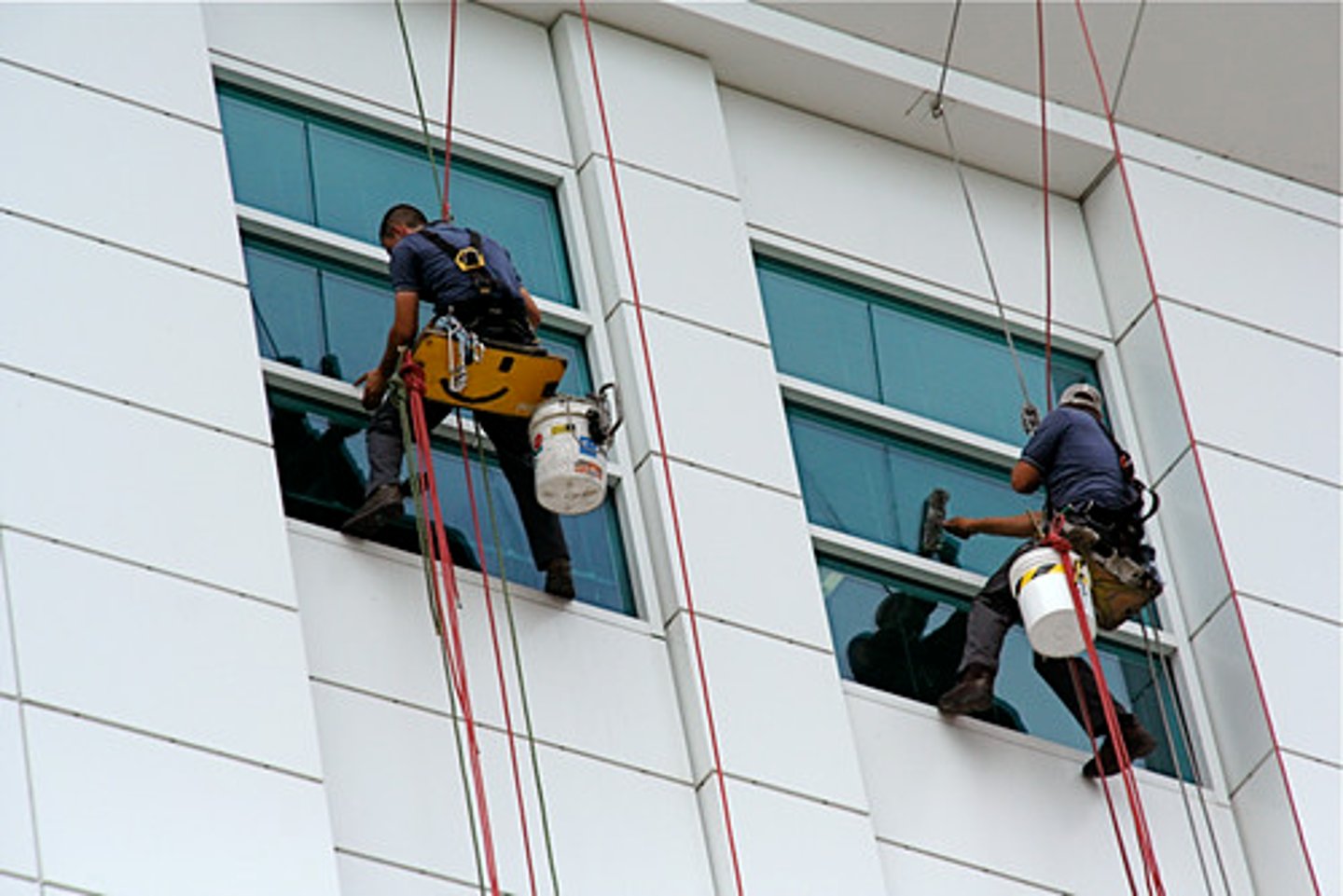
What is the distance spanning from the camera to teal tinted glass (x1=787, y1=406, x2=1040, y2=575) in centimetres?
1273

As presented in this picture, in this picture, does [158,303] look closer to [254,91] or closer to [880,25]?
[254,91]

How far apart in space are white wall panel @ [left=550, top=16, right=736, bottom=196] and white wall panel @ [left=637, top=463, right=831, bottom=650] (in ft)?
5.38

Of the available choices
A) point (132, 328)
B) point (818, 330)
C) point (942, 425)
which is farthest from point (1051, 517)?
point (132, 328)

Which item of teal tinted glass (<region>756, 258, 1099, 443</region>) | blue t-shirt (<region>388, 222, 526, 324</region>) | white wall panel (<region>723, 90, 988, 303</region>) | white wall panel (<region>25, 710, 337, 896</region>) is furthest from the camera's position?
white wall panel (<region>723, 90, 988, 303</region>)

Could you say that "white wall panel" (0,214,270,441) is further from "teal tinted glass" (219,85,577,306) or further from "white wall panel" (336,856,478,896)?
"white wall panel" (336,856,478,896)

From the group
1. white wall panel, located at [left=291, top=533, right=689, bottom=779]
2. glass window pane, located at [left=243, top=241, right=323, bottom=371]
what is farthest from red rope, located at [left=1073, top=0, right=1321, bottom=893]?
glass window pane, located at [left=243, top=241, right=323, bottom=371]

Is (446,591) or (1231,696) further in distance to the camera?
(1231,696)

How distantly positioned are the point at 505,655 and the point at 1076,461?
2487mm

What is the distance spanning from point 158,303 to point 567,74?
9.45ft

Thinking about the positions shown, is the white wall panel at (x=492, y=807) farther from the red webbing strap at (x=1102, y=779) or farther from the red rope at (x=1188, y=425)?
the red rope at (x=1188, y=425)

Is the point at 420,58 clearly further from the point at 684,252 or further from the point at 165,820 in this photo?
the point at 165,820

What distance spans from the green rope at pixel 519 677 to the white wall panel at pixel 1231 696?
120 inches

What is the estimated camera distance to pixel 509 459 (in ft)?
38.2

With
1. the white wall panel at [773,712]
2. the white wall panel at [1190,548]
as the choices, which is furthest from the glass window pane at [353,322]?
the white wall panel at [1190,548]
